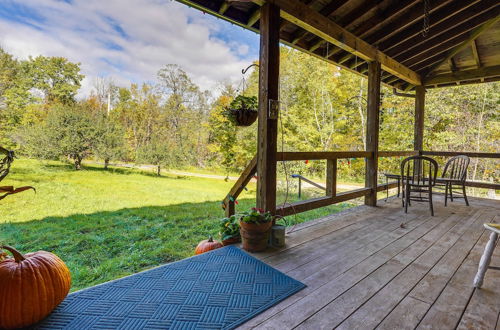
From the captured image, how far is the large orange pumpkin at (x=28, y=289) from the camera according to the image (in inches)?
45.6

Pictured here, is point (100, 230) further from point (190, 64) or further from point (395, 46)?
point (190, 64)

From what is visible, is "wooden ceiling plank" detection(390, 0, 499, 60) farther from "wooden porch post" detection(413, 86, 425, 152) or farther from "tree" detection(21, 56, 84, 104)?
"tree" detection(21, 56, 84, 104)

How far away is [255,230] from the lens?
6.79 ft

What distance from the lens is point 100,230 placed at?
14.5 ft

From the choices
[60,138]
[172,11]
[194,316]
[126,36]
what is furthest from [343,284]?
[126,36]

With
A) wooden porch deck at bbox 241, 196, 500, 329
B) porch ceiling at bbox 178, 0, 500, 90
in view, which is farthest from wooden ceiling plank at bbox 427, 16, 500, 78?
wooden porch deck at bbox 241, 196, 500, 329

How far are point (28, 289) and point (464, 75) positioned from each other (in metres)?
6.46

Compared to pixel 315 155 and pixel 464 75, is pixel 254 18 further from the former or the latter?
pixel 464 75

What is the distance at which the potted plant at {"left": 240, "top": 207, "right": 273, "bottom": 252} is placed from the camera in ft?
6.82

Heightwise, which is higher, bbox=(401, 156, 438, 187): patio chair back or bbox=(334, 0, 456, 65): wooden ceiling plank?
bbox=(334, 0, 456, 65): wooden ceiling plank

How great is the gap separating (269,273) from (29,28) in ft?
23.9

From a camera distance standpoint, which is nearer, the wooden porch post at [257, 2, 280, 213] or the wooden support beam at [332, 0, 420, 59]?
the wooden porch post at [257, 2, 280, 213]

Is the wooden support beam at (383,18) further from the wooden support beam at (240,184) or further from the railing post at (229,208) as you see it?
the railing post at (229,208)

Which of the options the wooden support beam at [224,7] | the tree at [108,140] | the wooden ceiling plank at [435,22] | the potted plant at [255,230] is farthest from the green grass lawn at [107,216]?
the wooden ceiling plank at [435,22]
